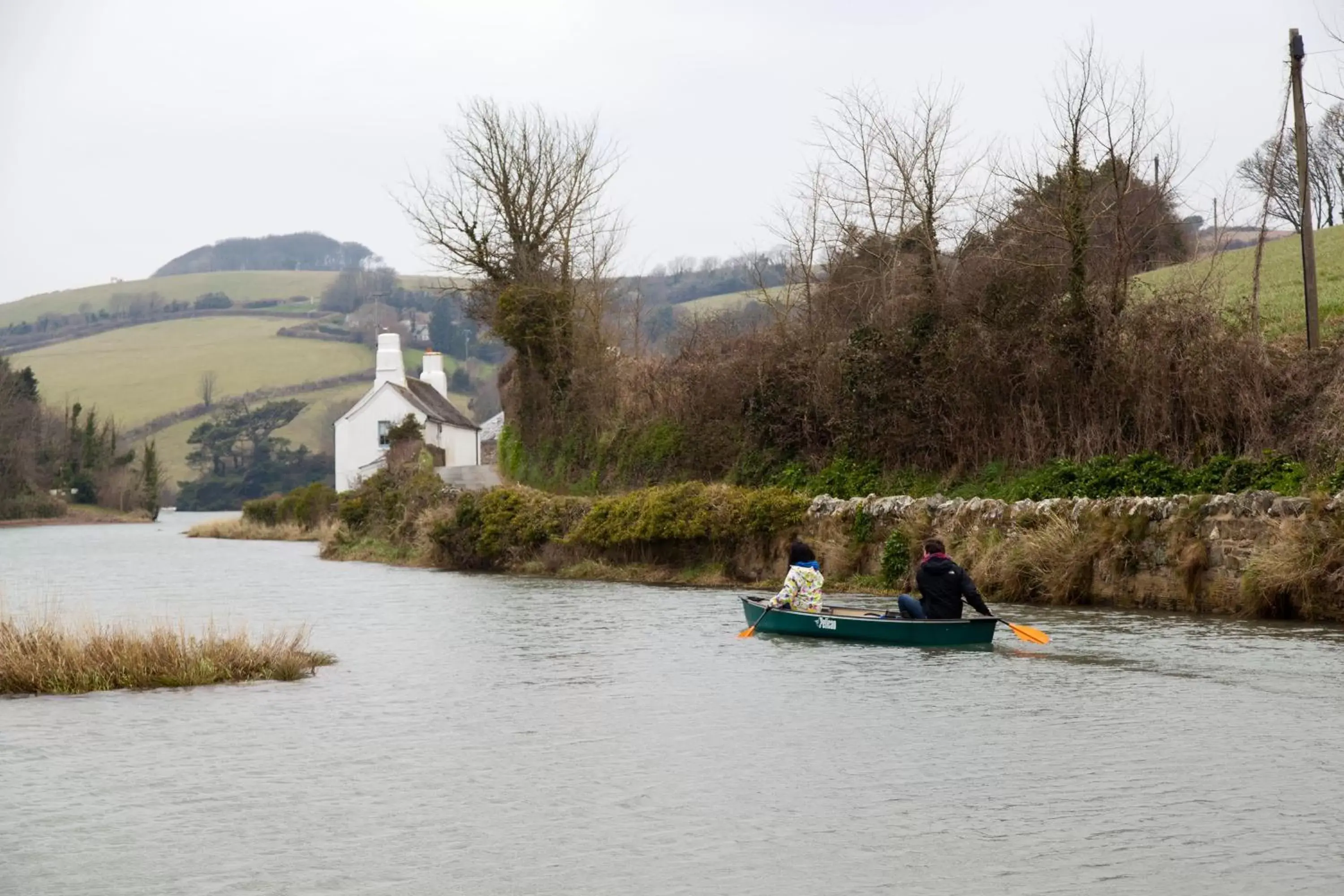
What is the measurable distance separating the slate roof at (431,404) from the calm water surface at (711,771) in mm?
67576

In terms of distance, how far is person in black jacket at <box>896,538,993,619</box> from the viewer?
2133 centimetres

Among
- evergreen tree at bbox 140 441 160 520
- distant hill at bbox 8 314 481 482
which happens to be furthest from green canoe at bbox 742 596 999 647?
distant hill at bbox 8 314 481 482

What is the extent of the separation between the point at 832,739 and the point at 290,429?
13809cm

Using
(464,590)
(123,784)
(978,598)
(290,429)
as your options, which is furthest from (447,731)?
(290,429)

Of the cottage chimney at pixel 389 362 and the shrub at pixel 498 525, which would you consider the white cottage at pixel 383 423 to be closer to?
the cottage chimney at pixel 389 362

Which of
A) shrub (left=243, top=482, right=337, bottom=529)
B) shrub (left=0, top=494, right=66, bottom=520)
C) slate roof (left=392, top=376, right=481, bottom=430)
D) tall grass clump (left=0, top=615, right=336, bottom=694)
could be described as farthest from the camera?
shrub (left=0, top=494, right=66, bottom=520)

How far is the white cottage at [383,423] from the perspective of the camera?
89.2 meters

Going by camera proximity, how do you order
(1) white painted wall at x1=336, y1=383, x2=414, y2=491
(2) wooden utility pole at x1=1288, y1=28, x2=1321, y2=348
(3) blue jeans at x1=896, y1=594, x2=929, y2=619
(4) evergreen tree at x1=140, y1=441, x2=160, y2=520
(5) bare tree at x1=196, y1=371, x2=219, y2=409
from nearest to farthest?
1. (3) blue jeans at x1=896, y1=594, x2=929, y2=619
2. (2) wooden utility pole at x1=1288, y1=28, x2=1321, y2=348
3. (1) white painted wall at x1=336, y1=383, x2=414, y2=491
4. (4) evergreen tree at x1=140, y1=441, x2=160, y2=520
5. (5) bare tree at x1=196, y1=371, x2=219, y2=409

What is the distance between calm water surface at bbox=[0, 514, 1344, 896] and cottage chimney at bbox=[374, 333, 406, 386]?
72626 millimetres

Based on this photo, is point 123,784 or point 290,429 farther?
point 290,429

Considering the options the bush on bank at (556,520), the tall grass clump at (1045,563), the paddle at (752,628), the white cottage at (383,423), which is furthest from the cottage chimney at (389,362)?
the paddle at (752,628)

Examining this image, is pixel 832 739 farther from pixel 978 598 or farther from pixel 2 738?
pixel 2 738

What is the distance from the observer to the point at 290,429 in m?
147

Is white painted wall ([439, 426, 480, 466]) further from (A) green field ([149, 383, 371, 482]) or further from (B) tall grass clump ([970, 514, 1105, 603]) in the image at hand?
(B) tall grass clump ([970, 514, 1105, 603])
